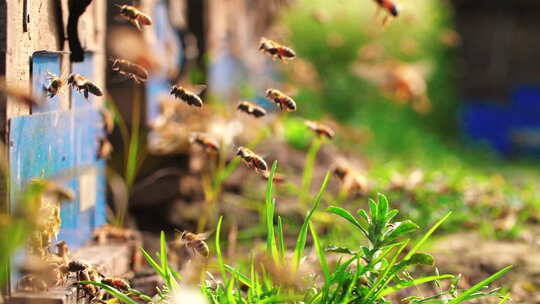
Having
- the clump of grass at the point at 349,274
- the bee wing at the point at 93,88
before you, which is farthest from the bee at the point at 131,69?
the clump of grass at the point at 349,274

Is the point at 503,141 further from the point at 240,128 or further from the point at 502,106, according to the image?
the point at 240,128

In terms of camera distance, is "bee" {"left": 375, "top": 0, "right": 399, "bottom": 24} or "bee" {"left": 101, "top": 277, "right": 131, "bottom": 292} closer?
"bee" {"left": 101, "top": 277, "right": 131, "bottom": 292}

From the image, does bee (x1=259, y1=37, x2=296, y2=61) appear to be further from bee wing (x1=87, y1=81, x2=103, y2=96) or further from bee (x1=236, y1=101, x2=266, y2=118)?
bee wing (x1=87, y1=81, x2=103, y2=96)

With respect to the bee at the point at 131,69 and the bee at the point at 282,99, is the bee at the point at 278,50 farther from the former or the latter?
the bee at the point at 131,69

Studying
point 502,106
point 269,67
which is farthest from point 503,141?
point 269,67

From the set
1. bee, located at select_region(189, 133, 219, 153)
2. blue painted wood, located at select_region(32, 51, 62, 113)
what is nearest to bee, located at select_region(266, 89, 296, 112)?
bee, located at select_region(189, 133, 219, 153)

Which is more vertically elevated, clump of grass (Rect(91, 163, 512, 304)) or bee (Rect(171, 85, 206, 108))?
bee (Rect(171, 85, 206, 108))
